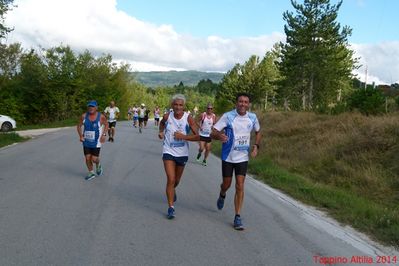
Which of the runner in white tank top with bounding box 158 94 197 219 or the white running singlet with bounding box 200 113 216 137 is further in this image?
the white running singlet with bounding box 200 113 216 137

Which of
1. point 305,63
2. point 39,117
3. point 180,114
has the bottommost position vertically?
point 39,117

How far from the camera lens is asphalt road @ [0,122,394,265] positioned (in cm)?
518

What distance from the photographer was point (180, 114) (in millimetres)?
7180

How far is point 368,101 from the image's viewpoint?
773 inches

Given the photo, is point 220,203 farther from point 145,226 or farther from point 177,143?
point 145,226

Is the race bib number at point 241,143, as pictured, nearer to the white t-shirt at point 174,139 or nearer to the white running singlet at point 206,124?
the white t-shirt at point 174,139

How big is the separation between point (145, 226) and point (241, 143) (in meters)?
1.86

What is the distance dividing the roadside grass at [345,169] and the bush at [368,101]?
82.0 inches

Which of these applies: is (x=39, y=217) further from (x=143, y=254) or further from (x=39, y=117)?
(x=39, y=117)

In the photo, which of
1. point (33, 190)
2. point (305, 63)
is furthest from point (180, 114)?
point (305, 63)

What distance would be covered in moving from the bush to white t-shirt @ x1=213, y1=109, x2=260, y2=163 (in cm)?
1338

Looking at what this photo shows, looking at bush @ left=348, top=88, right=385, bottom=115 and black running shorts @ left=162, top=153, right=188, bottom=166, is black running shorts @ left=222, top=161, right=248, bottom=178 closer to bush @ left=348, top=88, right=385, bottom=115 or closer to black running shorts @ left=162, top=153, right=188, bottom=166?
black running shorts @ left=162, top=153, right=188, bottom=166

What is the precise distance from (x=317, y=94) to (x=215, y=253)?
143 ft

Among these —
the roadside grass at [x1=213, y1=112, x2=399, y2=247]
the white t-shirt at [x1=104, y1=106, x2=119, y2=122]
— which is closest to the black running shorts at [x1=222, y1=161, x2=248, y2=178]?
the roadside grass at [x1=213, y1=112, x2=399, y2=247]
